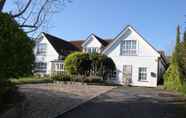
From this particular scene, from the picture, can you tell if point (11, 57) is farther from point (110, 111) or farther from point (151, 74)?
point (151, 74)

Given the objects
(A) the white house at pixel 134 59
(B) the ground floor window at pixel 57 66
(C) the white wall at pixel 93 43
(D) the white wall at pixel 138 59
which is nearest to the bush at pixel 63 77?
(A) the white house at pixel 134 59

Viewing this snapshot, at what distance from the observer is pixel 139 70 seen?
3469 centimetres

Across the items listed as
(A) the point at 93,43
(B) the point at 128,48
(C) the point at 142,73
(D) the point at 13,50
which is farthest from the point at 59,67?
(D) the point at 13,50

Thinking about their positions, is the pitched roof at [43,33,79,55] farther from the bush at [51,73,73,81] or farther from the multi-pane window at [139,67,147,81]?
the multi-pane window at [139,67,147,81]

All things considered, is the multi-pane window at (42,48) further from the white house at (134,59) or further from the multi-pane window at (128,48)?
the multi-pane window at (128,48)

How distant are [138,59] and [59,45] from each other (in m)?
15.2

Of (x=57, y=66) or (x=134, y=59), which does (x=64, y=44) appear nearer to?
(x=57, y=66)

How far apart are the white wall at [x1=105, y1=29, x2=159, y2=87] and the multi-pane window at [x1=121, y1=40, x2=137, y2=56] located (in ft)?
1.30

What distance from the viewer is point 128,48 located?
1411 inches

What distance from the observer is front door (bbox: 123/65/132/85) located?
1371 inches

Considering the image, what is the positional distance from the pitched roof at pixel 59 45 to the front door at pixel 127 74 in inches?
478

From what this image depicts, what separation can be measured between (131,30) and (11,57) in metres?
27.1

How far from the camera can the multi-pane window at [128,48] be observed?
35341 mm

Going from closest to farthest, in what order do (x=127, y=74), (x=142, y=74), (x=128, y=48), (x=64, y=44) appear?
(x=142, y=74) → (x=127, y=74) → (x=128, y=48) → (x=64, y=44)
